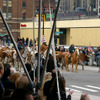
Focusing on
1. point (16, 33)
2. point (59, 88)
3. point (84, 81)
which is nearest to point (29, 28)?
point (16, 33)

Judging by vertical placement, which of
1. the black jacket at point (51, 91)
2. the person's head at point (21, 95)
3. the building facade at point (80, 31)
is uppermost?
the person's head at point (21, 95)

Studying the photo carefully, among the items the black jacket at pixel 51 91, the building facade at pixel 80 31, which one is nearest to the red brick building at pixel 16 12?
the building facade at pixel 80 31

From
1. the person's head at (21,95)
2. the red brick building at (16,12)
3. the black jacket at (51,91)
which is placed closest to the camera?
the person's head at (21,95)

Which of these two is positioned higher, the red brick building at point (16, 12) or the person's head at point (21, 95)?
the person's head at point (21, 95)

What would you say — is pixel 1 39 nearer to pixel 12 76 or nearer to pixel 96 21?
pixel 96 21

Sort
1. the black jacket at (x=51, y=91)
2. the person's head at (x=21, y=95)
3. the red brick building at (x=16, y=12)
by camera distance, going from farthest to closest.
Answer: the red brick building at (x=16, y=12) → the black jacket at (x=51, y=91) → the person's head at (x=21, y=95)

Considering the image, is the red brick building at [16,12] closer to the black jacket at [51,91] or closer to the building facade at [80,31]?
the building facade at [80,31]

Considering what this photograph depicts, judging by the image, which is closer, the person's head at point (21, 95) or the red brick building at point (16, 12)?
the person's head at point (21, 95)

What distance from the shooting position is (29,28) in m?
86.6

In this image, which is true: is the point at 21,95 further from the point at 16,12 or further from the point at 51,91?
the point at 16,12

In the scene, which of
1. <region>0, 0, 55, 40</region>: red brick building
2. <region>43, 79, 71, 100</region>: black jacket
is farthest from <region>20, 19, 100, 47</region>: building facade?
<region>43, 79, 71, 100</region>: black jacket

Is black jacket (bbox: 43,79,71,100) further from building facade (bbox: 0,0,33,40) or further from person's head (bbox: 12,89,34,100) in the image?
building facade (bbox: 0,0,33,40)

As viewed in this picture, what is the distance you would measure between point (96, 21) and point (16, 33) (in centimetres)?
3688

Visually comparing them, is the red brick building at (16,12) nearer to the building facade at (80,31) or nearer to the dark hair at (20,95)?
the building facade at (80,31)
